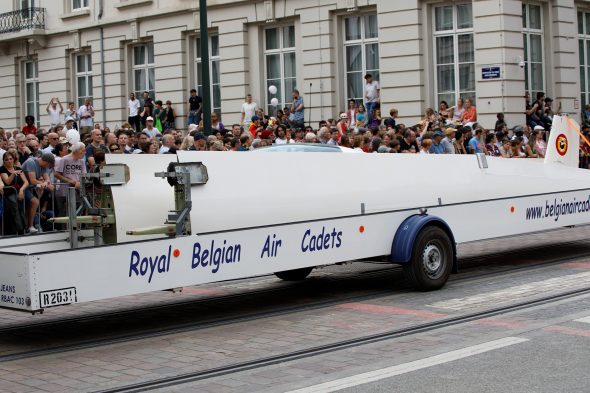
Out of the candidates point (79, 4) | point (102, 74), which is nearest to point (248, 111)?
point (102, 74)

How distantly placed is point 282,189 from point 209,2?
72.1 feet

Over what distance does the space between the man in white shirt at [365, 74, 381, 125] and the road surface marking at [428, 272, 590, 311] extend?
53.1 ft

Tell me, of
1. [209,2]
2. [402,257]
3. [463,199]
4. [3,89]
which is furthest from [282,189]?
[3,89]

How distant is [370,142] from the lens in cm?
1819

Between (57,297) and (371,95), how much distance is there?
2032cm

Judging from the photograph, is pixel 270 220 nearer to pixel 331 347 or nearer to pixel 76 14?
pixel 331 347

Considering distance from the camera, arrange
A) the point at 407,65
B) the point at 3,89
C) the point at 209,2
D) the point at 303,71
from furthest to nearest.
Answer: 1. the point at 3,89
2. the point at 209,2
3. the point at 303,71
4. the point at 407,65

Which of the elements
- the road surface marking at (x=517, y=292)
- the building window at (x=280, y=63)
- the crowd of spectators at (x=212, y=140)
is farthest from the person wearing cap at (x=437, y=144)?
the building window at (x=280, y=63)

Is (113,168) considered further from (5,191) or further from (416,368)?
(5,191)

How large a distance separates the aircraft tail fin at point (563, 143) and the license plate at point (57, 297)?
27.2ft

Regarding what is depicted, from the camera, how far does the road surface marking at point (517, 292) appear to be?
11086 millimetres

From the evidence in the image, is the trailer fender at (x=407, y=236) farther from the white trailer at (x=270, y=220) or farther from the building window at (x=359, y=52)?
the building window at (x=359, y=52)

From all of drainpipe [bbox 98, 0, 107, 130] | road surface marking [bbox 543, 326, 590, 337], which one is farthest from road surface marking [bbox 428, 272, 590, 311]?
drainpipe [bbox 98, 0, 107, 130]

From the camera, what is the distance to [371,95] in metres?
28.6
